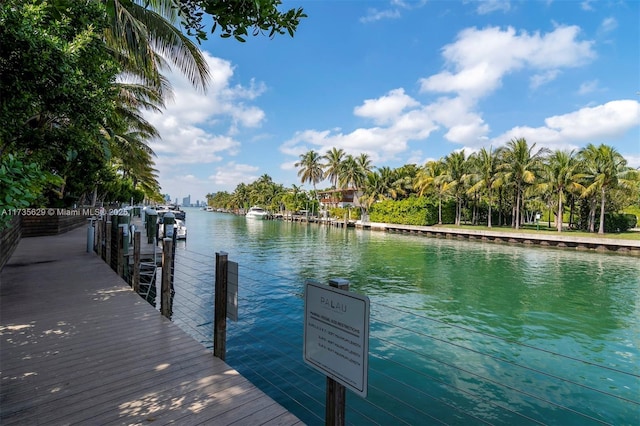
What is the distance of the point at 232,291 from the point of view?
13.3 feet

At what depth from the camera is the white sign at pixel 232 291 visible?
402 cm

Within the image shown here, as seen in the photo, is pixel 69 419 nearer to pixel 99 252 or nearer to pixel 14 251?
pixel 99 252

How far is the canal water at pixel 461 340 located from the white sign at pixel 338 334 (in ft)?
1.32

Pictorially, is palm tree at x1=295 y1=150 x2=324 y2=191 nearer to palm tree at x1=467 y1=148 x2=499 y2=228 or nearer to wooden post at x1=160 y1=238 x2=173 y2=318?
palm tree at x1=467 y1=148 x2=499 y2=228

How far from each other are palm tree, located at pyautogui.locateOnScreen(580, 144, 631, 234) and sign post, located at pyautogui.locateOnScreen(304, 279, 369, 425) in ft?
127

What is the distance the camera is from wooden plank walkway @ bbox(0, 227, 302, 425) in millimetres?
3000

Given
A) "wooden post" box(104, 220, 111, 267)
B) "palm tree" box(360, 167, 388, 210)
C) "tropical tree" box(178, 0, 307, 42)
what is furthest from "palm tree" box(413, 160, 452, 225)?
"tropical tree" box(178, 0, 307, 42)

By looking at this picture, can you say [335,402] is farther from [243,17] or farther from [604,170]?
[604,170]

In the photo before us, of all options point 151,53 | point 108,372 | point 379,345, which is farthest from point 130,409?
point 151,53

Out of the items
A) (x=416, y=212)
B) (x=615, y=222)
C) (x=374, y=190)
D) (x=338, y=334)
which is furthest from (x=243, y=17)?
(x=374, y=190)

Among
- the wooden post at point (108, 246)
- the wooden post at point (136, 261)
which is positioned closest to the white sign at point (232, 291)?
the wooden post at point (136, 261)

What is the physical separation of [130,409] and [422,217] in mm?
46259

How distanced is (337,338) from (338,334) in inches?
1.2

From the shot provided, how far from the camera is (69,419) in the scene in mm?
2904
